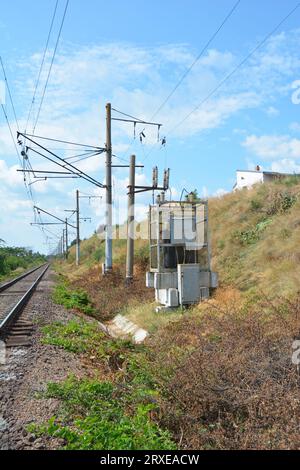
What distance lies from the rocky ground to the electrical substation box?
165 inches

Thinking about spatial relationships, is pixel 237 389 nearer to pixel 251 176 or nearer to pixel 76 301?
pixel 76 301

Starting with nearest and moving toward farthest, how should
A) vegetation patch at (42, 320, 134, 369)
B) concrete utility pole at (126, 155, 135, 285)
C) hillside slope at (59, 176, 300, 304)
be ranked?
1. vegetation patch at (42, 320, 134, 369)
2. hillside slope at (59, 176, 300, 304)
3. concrete utility pole at (126, 155, 135, 285)

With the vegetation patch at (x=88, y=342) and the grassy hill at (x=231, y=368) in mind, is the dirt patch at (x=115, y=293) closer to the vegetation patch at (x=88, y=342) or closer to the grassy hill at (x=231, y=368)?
the grassy hill at (x=231, y=368)

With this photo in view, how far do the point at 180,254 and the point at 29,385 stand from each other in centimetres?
870

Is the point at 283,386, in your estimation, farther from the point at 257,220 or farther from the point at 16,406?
the point at 257,220

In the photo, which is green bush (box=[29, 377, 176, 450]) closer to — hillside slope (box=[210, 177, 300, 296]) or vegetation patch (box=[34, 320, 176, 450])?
vegetation patch (box=[34, 320, 176, 450])

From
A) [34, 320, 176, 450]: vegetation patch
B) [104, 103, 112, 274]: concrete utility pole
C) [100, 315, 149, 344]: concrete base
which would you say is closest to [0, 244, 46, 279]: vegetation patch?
[104, 103, 112, 274]: concrete utility pole

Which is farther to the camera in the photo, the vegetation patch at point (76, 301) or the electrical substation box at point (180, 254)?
the vegetation patch at point (76, 301)

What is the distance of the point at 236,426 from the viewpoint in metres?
4.94

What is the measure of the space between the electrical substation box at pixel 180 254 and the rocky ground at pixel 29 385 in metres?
4.19

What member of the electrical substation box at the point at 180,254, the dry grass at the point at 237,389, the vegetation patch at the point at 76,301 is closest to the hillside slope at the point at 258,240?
the electrical substation box at the point at 180,254

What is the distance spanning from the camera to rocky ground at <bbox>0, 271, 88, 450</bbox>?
15.7 ft

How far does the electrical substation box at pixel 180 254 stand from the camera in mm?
13273
